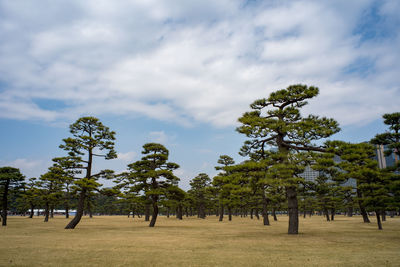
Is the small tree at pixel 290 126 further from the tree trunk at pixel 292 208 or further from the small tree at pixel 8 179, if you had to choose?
the small tree at pixel 8 179

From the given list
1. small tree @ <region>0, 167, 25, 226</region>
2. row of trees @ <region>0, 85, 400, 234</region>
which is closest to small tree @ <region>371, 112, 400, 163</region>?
row of trees @ <region>0, 85, 400, 234</region>

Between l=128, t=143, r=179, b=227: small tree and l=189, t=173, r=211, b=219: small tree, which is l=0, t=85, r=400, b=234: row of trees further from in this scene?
l=189, t=173, r=211, b=219: small tree

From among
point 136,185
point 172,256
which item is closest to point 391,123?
point 172,256

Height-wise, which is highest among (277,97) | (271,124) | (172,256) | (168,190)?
(277,97)

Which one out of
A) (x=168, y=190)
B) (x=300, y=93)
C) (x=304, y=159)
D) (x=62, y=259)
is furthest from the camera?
(x=168, y=190)

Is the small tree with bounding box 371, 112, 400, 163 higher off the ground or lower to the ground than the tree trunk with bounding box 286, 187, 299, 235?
higher

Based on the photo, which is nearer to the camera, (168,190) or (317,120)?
(317,120)

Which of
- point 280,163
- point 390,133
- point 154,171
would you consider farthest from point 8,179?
point 390,133

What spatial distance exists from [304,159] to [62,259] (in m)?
13.5

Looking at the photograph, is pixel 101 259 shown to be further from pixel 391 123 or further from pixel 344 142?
pixel 391 123

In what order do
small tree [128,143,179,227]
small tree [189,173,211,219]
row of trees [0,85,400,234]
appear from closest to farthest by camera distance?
row of trees [0,85,400,234], small tree [128,143,179,227], small tree [189,173,211,219]

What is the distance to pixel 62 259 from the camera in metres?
8.52

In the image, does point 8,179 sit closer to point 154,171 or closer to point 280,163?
point 154,171

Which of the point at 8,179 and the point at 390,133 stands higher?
the point at 390,133
